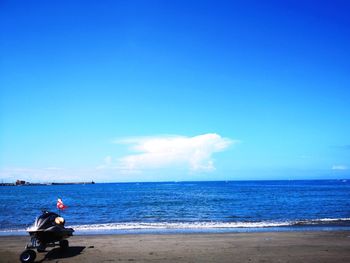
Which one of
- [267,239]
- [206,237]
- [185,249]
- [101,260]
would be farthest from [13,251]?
[267,239]

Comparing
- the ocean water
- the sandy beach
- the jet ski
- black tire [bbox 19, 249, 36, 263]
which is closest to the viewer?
black tire [bbox 19, 249, 36, 263]

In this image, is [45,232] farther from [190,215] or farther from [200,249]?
[190,215]

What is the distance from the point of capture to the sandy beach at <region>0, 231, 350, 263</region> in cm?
1341

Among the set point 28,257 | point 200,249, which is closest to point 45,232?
point 28,257

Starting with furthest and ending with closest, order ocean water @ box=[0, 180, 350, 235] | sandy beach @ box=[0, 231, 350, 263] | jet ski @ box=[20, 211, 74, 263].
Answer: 1. ocean water @ box=[0, 180, 350, 235]
2. jet ski @ box=[20, 211, 74, 263]
3. sandy beach @ box=[0, 231, 350, 263]

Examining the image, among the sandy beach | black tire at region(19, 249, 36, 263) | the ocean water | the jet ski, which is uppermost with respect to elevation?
the jet ski

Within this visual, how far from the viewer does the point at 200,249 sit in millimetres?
15219

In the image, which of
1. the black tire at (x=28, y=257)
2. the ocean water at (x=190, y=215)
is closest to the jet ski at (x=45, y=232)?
the black tire at (x=28, y=257)

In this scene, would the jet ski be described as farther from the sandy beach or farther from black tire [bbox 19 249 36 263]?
the sandy beach

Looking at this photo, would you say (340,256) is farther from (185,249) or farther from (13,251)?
(13,251)

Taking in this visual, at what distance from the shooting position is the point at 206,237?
62.3 feet

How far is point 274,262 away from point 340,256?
3.17m

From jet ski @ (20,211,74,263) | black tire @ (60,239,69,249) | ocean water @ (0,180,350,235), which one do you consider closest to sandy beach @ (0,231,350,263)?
black tire @ (60,239,69,249)

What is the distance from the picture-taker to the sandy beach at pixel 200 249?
528 inches
